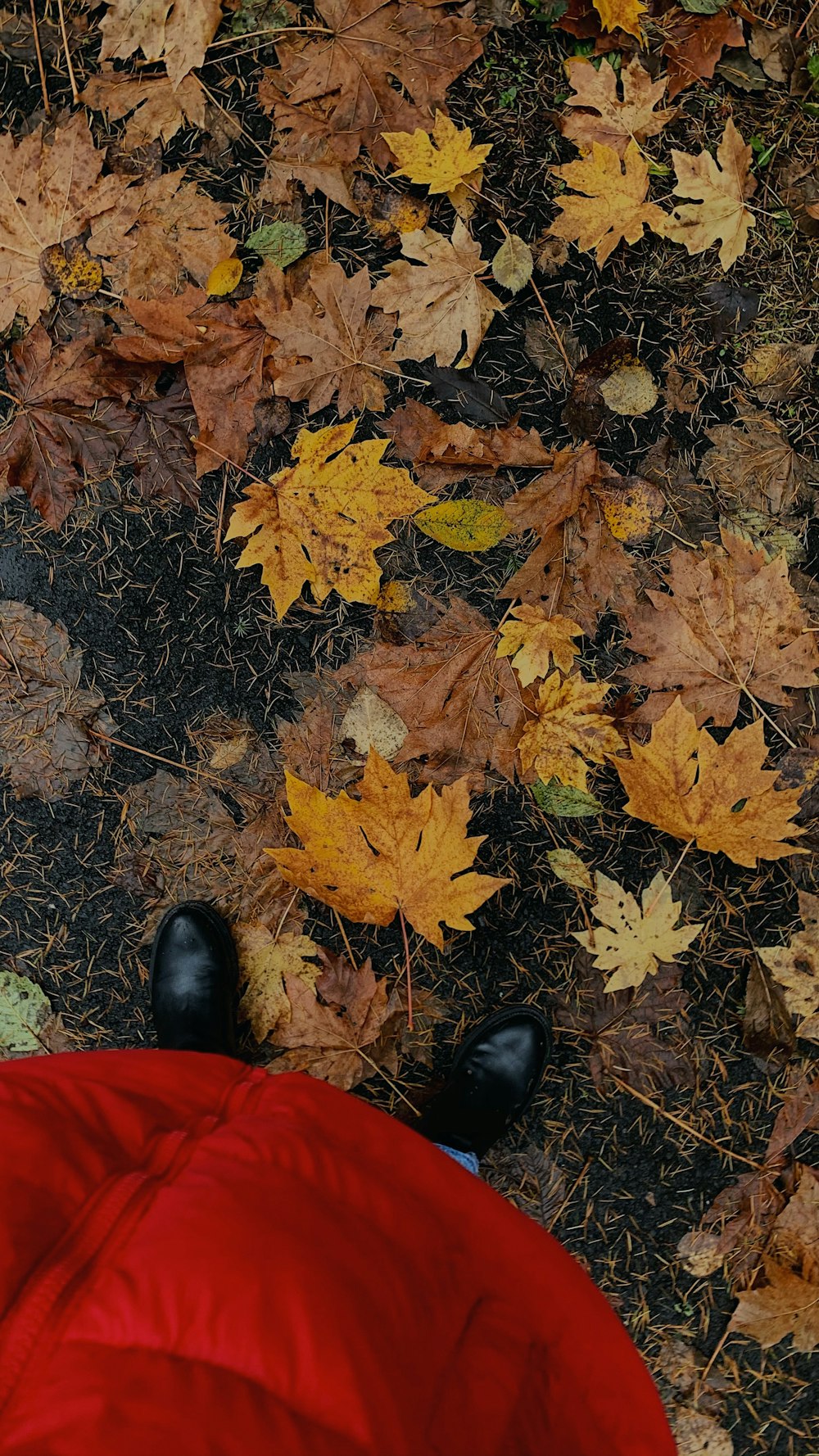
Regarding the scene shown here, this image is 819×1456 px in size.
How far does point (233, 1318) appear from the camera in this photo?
3.21 ft

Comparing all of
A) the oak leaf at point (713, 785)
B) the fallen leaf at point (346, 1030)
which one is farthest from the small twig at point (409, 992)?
the oak leaf at point (713, 785)

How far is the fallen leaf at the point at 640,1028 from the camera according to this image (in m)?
1.88

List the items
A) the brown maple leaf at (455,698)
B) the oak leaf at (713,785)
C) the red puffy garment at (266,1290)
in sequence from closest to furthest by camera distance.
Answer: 1. the red puffy garment at (266,1290)
2. the oak leaf at (713,785)
3. the brown maple leaf at (455,698)

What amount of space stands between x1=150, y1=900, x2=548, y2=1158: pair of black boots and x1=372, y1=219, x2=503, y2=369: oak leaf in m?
1.28

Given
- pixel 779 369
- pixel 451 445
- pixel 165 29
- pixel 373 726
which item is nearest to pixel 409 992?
pixel 373 726

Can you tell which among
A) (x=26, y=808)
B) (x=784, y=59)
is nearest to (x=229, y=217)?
(x=784, y=59)

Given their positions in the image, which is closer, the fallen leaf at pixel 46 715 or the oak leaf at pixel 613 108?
the oak leaf at pixel 613 108

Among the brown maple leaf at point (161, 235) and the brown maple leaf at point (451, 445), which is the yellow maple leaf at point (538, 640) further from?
the brown maple leaf at point (161, 235)

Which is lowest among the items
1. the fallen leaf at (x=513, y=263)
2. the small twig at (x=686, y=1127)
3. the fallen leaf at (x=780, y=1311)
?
the fallen leaf at (x=780, y=1311)

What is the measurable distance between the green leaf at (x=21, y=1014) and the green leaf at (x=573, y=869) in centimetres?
114

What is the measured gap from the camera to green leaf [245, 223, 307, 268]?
6.15 ft

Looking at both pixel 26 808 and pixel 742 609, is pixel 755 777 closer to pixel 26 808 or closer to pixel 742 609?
pixel 742 609

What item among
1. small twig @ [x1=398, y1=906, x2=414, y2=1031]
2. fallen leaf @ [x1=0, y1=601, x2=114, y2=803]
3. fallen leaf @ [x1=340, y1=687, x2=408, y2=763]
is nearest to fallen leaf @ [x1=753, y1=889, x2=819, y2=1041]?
small twig @ [x1=398, y1=906, x2=414, y2=1031]

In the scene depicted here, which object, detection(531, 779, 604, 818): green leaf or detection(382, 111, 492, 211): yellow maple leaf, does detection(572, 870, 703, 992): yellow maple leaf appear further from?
detection(382, 111, 492, 211): yellow maple leaf
